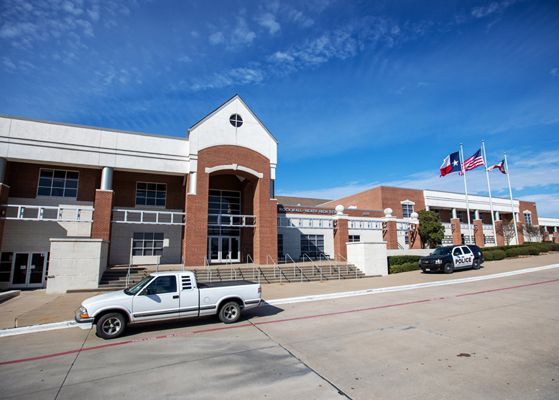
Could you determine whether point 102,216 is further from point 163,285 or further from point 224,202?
point 163,285

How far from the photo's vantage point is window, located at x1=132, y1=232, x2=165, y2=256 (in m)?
22.9

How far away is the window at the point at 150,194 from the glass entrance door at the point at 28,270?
696 centimetres

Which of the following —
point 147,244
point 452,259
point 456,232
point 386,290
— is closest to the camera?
point 386,290

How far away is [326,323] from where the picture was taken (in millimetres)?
8945

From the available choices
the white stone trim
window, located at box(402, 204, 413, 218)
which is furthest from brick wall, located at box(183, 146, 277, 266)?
window, located at box(402, 204, 413, 218)

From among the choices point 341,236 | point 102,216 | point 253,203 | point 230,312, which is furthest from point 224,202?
→ point 230,312

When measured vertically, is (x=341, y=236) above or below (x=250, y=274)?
above

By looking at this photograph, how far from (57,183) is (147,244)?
7.29 metres

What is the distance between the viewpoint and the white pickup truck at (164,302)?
774 centimetres

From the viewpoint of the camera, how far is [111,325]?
7.84m

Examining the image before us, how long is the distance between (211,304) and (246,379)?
395 centimetres

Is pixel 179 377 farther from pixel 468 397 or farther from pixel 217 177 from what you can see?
pixel 217 177

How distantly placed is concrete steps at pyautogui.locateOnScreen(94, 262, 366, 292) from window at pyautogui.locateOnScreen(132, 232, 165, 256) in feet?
10.8

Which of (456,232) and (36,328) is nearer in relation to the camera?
(36,328)
